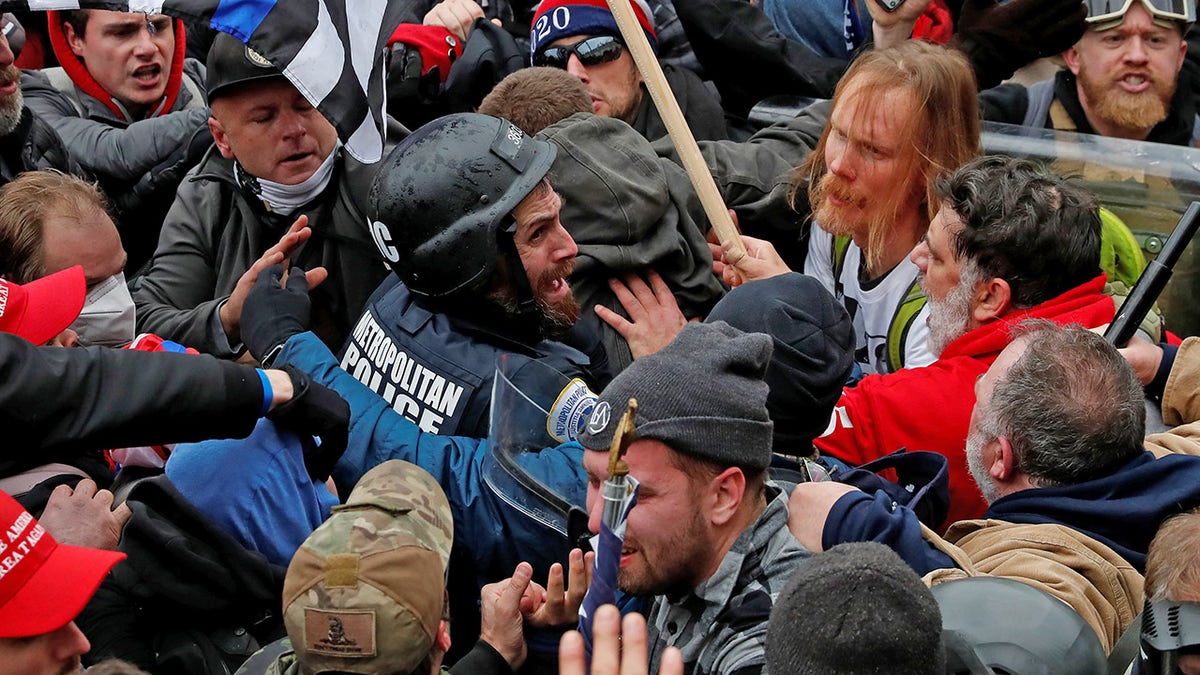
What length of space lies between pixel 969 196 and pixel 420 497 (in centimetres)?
209

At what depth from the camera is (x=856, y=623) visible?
191 centimetres

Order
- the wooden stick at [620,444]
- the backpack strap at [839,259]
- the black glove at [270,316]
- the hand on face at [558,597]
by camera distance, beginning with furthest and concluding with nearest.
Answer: the backpack strap at [839,259]
the black glove at [270,316]
the hand on face at [558,597]
the wooden stick at [620,444]

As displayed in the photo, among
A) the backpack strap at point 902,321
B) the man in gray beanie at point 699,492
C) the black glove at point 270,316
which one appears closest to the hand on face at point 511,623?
the man in gray beanie at point 699,492

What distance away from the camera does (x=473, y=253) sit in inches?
135

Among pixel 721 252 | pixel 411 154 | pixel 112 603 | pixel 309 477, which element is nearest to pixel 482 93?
pixel 721 252

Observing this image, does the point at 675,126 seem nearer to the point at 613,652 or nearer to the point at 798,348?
the point at 798,348

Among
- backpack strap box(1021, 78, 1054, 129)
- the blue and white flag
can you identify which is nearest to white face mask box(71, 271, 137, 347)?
the blue and white flag

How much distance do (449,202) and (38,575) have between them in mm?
1394

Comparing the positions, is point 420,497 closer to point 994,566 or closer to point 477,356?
point 477,356

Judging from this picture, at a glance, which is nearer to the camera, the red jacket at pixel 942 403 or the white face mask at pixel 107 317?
the red jacket at pixel 942 403

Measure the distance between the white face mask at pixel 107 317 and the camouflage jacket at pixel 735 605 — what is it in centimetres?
198

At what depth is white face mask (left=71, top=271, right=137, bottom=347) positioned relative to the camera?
3.77 meters

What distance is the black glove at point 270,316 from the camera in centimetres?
358

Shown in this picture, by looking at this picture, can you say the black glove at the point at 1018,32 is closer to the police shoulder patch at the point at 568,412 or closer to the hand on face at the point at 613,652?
the police shoulder patch at the point at 568,412
